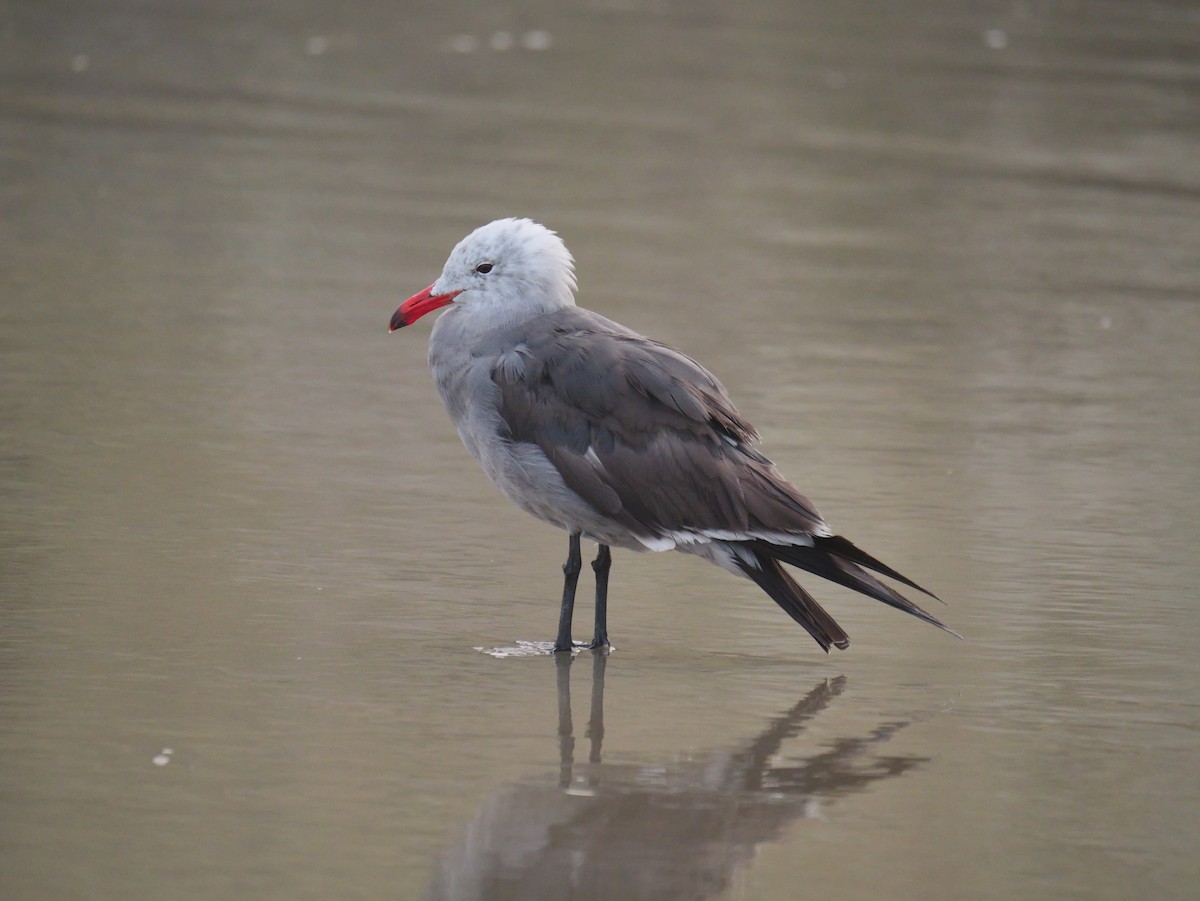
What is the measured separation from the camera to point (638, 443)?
600 cm

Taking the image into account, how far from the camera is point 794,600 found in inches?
231

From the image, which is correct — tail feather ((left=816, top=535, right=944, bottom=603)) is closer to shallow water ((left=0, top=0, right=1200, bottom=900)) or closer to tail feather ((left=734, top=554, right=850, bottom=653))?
tail feather ((left=734, top=554, right=850, bottom=653))

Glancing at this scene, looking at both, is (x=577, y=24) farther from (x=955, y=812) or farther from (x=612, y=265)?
(x=955, y=812)

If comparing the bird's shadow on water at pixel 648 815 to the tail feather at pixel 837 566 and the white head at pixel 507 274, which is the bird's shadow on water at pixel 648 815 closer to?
the tail feather at pixel 837 566

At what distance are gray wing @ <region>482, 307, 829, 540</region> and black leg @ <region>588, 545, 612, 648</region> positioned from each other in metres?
0.28

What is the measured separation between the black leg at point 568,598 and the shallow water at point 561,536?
0.41 ft

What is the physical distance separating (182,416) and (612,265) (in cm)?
397

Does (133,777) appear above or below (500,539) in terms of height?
below

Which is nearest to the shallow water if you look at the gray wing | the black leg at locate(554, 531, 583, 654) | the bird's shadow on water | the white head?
the bird's shadow on water

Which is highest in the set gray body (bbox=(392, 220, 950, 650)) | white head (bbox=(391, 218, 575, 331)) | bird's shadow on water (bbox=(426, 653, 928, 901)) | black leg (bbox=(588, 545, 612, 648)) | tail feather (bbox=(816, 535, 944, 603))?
white head (bbox=(391, 218, 575, 331))

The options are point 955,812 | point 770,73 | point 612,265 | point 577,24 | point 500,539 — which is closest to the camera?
point 955,812

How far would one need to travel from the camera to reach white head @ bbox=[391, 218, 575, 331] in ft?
20.7

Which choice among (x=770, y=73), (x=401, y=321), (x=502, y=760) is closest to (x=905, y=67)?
(x=770, y=73)

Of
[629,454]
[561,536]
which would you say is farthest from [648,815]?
[561,536]
